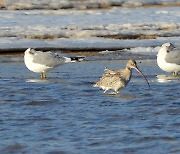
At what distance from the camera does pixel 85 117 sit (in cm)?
901

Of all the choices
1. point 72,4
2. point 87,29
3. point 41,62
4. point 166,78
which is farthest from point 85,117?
point 72,4

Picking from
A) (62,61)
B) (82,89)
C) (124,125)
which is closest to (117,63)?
(62,61)

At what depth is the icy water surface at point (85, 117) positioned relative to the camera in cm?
756

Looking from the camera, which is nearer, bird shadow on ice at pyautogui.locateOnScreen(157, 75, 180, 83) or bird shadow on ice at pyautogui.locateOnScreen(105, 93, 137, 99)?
bird shadow on ice at pyautogui.locateOnScreen(105, 93, 137, 99)

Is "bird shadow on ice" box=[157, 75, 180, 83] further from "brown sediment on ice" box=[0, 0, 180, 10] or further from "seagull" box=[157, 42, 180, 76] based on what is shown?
"brown sediment on ice" box=[0, 0, 180, 10]

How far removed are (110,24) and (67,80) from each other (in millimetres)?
11072

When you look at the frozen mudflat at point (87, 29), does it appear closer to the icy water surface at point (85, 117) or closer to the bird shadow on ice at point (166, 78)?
the bird shadow on ice at point (166, 78)

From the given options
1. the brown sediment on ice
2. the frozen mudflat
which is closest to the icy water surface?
the frozen mudflat

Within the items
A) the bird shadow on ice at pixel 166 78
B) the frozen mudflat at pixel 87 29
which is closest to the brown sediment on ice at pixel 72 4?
the frozen mudflat at pixel 87 29

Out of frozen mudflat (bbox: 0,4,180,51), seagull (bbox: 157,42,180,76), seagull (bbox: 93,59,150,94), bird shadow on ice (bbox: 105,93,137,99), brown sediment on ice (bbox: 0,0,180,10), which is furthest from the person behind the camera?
brown sediment on ice (bbox: 0,0,180,10)

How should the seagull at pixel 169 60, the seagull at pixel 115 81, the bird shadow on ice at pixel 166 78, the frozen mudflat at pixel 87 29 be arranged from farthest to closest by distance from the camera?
the frozen mudflat at pixel 87 29 → the seagull at pixel 169 60 → the bird shadow on ice at pixel 166 78 → the seagull at pixel 115 81

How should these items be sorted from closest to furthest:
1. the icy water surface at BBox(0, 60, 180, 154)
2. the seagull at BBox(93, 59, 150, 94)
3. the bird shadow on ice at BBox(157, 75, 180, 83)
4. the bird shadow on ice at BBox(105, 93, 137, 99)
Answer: the icy water surface at BBox(0, 60, 180, 154), the bird shadow on ice at BBox(105, 93, 137, 99), the seagull at BBox(93, 59, 150, 94), the bird shadow on ice at BBox(157, 75, 180, 83)

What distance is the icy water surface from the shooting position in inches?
298

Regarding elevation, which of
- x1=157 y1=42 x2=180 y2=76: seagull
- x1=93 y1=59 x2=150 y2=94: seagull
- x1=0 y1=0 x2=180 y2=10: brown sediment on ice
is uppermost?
x1=0 y1=0 x2=180 y2=10: brown sediment on ice
